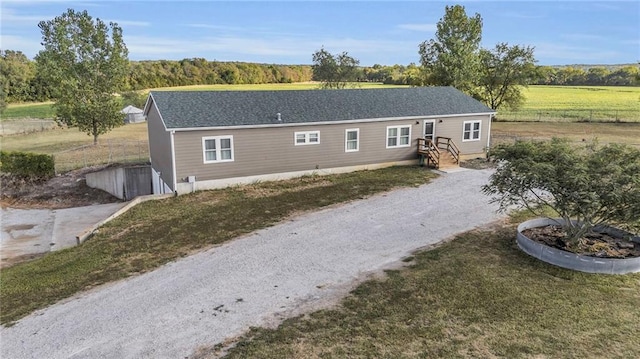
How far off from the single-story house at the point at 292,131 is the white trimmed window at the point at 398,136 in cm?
5

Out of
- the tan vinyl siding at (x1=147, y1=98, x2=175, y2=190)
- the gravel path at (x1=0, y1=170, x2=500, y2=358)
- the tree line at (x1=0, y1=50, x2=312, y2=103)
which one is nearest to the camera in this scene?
the gravel path at (x1=0, y1=170, x2=500, y2=358)

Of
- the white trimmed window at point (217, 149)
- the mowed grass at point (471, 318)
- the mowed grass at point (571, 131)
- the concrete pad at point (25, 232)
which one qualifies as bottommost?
the concrete pad at point (25, 232)

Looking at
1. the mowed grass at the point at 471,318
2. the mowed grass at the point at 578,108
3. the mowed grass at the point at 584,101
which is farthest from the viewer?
the mowed grass at the point at 584,101

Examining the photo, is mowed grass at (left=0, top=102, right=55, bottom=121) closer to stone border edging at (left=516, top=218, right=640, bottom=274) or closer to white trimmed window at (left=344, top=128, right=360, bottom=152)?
white trimmed window at (left=344, top=128, right=360, bottom=152)

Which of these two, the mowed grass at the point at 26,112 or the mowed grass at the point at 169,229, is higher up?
the mowed grass at the point at 26,112

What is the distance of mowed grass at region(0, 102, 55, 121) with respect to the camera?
5228cm

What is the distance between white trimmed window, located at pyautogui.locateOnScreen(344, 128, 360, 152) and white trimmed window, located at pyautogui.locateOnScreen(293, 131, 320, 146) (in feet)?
4.86

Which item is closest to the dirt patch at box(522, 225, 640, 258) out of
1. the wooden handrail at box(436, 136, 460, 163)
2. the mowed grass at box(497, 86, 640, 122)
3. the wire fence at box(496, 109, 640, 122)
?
the wooden handrail at box(436, 136, 460, 163)

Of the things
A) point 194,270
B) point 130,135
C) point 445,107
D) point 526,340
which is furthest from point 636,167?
point 130,135

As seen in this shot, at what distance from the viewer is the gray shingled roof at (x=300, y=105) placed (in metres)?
17.8

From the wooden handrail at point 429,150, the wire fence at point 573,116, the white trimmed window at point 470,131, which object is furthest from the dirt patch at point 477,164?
the wire fence at point 573,116

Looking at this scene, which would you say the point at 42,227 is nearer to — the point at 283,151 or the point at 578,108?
the point at 283,151

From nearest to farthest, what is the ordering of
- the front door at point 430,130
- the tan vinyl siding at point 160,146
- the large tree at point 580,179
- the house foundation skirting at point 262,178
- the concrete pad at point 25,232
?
the large tree at point 580,179
the concrete pad at point 25,232
the house foundation skirting at point 262,178
the tan vinyl siding at point 160,146
the front door at point 430,130

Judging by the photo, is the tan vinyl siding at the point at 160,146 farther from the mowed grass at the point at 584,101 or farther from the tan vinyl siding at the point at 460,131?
the mowed grass at the point at 584,101
